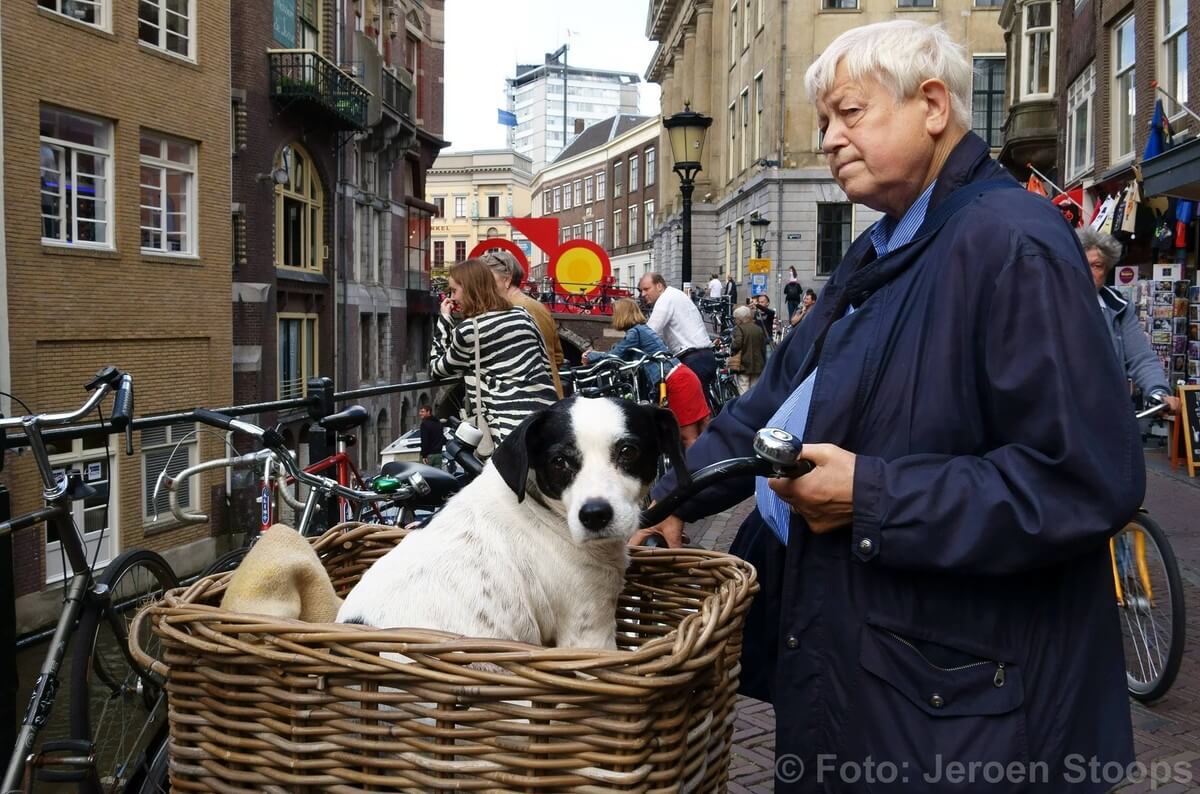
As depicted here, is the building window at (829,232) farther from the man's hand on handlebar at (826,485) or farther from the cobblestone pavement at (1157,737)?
the man's hand on handlebar at (826,485)

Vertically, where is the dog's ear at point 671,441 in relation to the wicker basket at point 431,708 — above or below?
above

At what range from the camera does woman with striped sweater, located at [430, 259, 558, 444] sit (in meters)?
5.39

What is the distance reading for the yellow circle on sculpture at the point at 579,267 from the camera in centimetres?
1220

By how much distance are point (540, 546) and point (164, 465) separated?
10.8 ft

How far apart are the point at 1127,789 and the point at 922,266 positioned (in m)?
2.86

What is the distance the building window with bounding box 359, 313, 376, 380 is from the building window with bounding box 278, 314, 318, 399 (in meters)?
3.98

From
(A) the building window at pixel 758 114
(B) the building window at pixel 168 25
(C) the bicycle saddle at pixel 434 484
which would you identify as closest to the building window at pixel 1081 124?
(C) the bicycle saddle at pixel 434 484

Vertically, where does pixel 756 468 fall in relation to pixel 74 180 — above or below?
below

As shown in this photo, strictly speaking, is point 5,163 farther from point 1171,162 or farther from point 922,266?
point 922,266

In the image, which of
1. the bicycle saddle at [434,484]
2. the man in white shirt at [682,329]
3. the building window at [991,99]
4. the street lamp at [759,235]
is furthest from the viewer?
the street lamp at [759,235]

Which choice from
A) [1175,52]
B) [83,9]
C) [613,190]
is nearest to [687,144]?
[1175,52]

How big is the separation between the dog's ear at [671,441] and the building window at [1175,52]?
49.2 feet

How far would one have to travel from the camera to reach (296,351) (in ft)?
97.5

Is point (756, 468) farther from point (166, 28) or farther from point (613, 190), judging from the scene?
point (613, 190)
